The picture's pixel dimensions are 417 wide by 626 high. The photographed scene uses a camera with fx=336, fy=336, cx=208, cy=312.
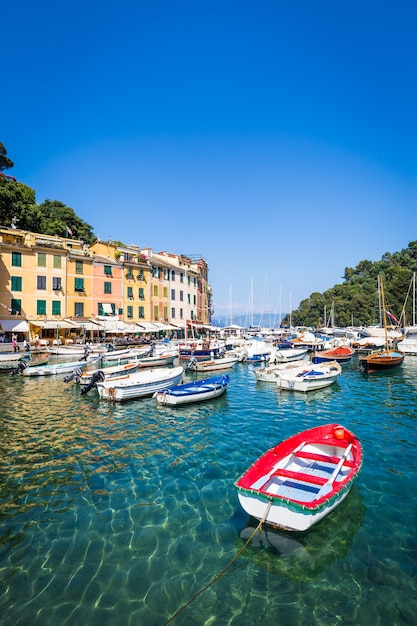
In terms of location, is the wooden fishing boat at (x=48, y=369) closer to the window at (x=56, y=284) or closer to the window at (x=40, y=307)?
the window at (x=40, y=307)

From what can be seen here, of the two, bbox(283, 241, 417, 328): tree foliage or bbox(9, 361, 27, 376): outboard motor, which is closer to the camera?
bbox(9, 361, 27, 376): outboard motor

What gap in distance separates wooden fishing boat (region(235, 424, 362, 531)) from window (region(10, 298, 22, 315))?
3903 centimetres

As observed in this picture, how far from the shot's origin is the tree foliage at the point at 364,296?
3376 inches

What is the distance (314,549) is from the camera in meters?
7.00

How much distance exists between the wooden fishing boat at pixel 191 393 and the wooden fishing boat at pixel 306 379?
4356 mm

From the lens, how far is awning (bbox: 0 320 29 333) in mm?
37375

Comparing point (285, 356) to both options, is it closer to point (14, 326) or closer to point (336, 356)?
point (336, 356)

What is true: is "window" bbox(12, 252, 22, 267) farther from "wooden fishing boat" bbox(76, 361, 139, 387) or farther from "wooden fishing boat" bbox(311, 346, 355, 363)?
"wooden fishing boat" bbox(311, 346, 355, 363)

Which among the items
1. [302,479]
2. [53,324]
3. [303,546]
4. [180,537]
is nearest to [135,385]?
[180,537]

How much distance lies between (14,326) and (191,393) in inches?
1130

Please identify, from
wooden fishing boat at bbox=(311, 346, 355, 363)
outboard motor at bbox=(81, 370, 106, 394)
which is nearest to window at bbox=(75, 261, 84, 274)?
outboard motor at bbox=(81, 370, 106, 394)

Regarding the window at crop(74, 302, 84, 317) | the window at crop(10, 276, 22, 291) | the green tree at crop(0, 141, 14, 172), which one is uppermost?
the green tree at crop(0, 141, 14, 172)

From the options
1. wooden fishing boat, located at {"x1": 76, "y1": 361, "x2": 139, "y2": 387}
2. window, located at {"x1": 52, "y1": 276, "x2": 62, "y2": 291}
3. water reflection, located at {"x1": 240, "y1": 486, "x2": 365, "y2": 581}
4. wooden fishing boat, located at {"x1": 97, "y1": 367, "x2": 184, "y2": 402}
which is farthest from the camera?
window, located at {"x1": 52, "y1": 276, "x2": 62, "y2": 291}

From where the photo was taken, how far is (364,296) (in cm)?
10469
